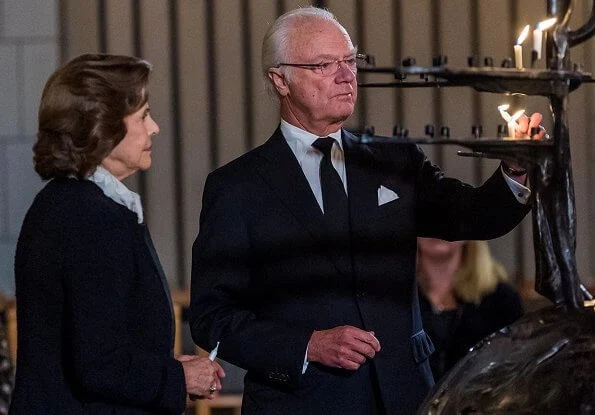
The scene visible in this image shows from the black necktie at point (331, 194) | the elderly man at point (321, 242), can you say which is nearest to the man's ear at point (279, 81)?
the elderly man at point (321, 242)

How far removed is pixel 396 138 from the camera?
5.22ft

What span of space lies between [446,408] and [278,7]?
3.48 meters

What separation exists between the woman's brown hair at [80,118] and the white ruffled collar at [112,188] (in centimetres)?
2

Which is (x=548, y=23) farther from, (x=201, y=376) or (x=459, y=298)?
(x=459, y=298)

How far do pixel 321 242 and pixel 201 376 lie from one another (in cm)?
35

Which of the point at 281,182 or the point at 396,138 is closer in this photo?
the point at 396,138

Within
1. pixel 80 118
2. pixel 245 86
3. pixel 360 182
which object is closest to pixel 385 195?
pixel 360 182

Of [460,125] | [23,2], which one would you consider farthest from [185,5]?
[460,125]

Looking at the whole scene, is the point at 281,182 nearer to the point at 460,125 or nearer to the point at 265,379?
the point at 265,379

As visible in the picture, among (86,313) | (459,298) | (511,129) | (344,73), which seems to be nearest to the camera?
(511,129)

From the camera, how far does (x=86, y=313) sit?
2.32 metres

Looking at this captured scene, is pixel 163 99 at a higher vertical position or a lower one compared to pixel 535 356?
higher

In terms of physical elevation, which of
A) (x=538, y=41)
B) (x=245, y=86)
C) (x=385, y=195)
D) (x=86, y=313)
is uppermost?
(x=245, y=86)

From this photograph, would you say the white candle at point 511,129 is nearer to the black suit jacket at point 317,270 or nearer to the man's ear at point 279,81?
the black suit jacket at point 317,270
